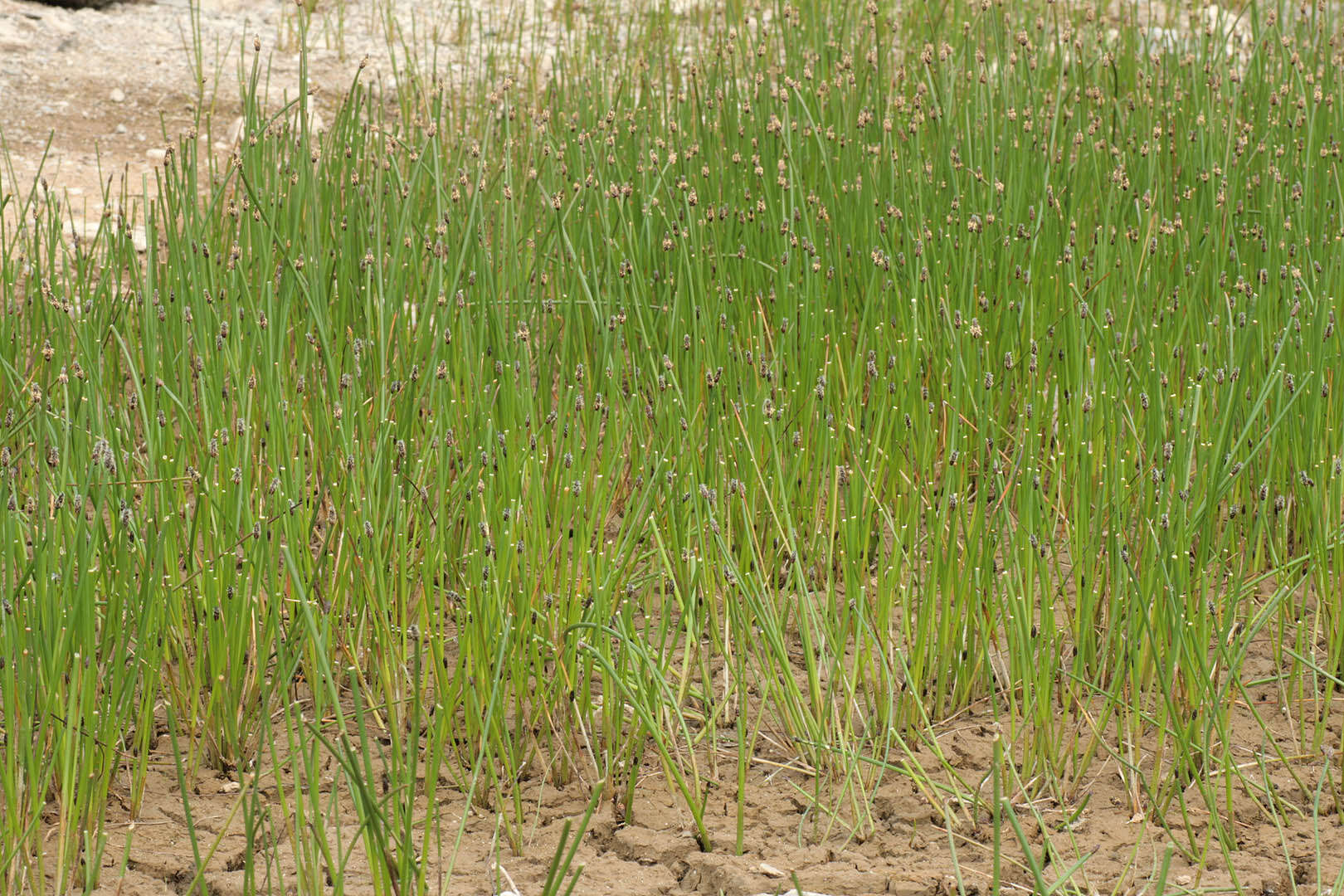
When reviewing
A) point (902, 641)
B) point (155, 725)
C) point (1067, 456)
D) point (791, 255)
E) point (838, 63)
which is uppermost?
point (838, 63)

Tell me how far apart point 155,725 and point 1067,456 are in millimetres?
1670

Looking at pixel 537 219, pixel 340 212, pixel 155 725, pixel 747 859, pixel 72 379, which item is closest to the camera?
pixel 747 859

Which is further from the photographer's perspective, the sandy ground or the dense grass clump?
the sandy ground

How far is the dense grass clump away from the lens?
180 centimetres

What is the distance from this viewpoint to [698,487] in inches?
88.4

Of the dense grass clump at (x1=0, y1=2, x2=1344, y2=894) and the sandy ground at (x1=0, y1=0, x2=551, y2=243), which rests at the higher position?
the sandy ground at (x1=0, y1=0, x2=551, y2=243)

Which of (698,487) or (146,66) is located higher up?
(146,66)

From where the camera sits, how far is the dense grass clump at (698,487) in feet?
5.91

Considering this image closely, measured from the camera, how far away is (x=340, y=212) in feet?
10.8

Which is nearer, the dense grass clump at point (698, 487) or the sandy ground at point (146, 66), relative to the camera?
the dense grass clump at point (698, 487)

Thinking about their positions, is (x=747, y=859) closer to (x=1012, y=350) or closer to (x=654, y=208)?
(x=1012, y=350)

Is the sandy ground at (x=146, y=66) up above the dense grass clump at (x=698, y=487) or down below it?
above

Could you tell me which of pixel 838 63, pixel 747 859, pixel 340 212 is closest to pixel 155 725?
pixel 747 859

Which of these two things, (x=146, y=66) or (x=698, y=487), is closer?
(x=698, y=487)
